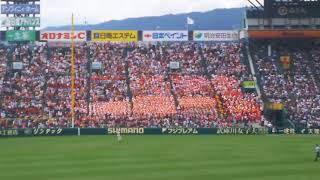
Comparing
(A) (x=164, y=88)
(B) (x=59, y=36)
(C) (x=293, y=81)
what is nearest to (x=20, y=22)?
(B) (x=59, y=36)

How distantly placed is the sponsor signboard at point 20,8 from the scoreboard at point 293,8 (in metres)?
33.0

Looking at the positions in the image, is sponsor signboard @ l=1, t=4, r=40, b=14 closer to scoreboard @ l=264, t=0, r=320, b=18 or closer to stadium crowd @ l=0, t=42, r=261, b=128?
stadium crowd @ l=0, t=42, r=261, b=128

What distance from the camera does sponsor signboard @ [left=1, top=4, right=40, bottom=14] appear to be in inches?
3428

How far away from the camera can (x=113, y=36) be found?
292 ft

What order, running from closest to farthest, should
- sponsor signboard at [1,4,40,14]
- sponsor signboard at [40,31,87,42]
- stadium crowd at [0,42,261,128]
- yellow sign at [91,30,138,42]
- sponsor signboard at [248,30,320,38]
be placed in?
stadium crowd at [0,42,261,128]
sponsor signboard at [248,30,320,38]
sponsor signboard at [1,4,40,14]
yellow sign at [91,30,138,42]
sponsor signboard at [40,31,87,42]

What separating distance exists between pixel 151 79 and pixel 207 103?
32.3ft

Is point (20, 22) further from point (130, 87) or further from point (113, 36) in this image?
point (130, 87)

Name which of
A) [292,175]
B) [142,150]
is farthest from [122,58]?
[292,175]

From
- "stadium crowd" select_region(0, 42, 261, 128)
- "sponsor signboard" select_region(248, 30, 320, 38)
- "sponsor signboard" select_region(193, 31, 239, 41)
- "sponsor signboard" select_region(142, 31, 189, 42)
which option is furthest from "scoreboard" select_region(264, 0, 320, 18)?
"sponsor signboard" select_region(142, 31, 189, 42)

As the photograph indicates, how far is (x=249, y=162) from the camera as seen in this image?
3784 cm

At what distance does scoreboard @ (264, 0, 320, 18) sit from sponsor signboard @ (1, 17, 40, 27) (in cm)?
3329

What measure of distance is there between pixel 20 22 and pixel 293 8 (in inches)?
1544

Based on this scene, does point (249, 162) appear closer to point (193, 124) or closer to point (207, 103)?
point (193, 124)

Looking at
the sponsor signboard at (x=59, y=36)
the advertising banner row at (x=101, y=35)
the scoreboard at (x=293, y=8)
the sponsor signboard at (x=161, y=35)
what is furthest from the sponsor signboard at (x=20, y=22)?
the scoreboard at (x=293, y=8)
